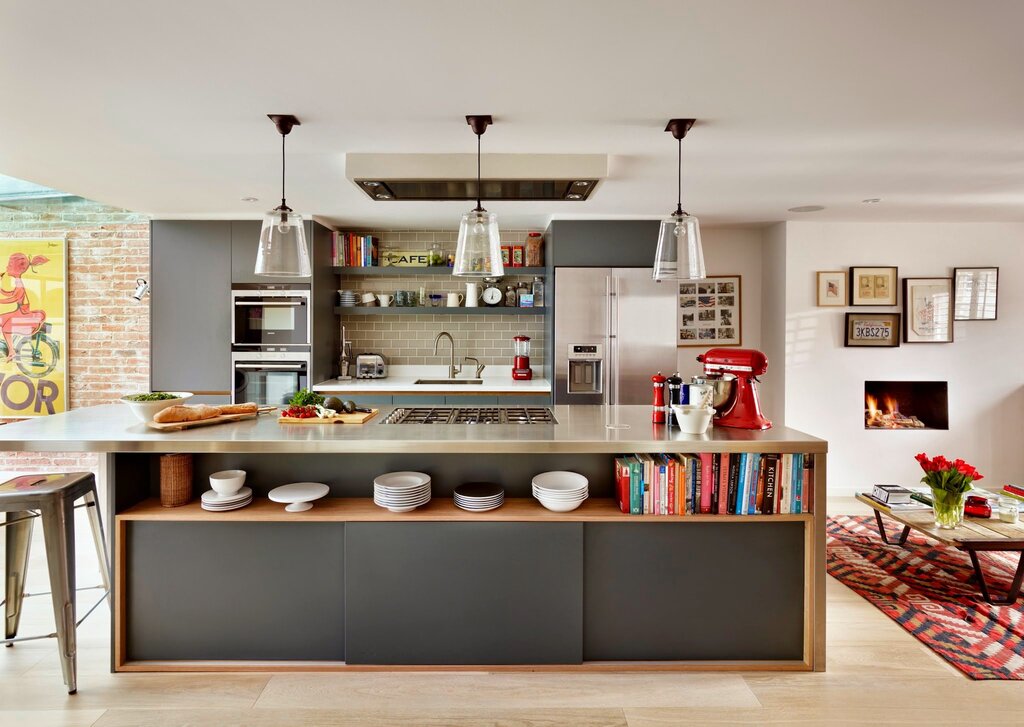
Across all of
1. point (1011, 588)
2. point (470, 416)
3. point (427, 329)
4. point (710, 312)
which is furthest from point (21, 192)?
point (1011, 588)

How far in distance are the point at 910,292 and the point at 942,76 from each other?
323 centimetres

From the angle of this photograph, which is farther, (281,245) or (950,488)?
(950,488)

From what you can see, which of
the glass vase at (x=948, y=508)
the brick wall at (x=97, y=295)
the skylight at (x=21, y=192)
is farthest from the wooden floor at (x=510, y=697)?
the skylight at (x=21, y=192)

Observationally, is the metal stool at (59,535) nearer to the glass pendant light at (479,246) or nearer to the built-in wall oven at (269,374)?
the glass pendant light at (479,246)

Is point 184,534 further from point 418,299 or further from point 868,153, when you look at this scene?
point 868,153

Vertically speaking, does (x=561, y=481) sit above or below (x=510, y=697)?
above

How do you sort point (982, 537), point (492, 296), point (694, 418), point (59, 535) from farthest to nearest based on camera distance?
point (492, 296) → point (982, 537) → point (694, 418) → point (59, 535)

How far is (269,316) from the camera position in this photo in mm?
4602

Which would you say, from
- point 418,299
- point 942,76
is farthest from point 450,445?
point 418,299

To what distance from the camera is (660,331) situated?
4.61 meters

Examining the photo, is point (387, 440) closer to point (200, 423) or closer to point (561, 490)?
point (561, 490)

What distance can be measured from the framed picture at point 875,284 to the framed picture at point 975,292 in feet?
1.63

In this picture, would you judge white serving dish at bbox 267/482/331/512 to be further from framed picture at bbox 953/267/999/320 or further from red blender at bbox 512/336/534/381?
framed picture at bbox 953/267/999/320

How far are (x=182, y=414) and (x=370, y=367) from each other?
2.66m
